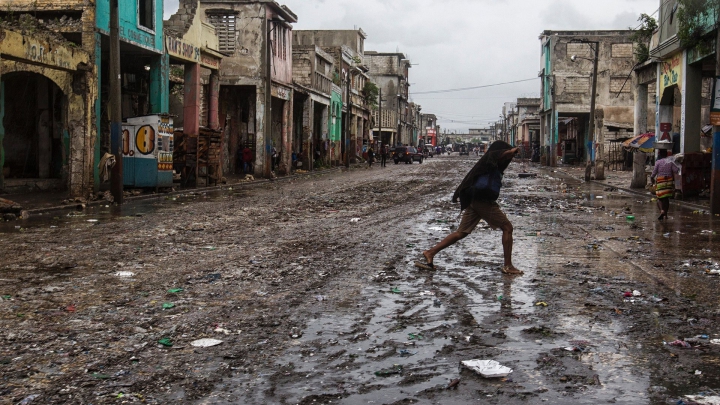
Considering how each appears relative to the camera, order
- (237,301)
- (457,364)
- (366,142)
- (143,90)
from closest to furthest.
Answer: (457,364) < (237,301) < (143,90) < (366,142)

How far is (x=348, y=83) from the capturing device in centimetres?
5772

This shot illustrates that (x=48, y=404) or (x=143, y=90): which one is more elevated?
(x=143, y=90)

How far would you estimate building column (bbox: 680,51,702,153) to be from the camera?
75.0 ft

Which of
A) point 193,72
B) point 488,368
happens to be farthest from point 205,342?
point 193,72

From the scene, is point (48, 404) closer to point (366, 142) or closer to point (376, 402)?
point (376, 402)

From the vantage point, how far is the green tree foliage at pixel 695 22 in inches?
Answer: 770

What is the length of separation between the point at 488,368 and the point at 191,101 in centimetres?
2556

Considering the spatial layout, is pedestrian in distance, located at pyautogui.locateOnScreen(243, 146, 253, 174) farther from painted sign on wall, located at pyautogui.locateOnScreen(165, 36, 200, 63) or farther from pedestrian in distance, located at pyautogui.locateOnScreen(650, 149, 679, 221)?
pedestrian in distance, located at pyautogui.locateOnScreen(650, 149, 679, 221)

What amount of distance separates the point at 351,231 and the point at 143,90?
2027 centimetres

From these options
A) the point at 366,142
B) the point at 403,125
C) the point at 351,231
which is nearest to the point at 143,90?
the point at 351,231

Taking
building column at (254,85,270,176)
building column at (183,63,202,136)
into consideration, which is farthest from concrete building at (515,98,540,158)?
building column at (183,63,202,136)

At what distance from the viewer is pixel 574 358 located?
17.5 feet

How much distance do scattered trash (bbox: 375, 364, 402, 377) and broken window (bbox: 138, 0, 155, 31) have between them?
21757 mm

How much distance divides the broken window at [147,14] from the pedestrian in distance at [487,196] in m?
18.2
